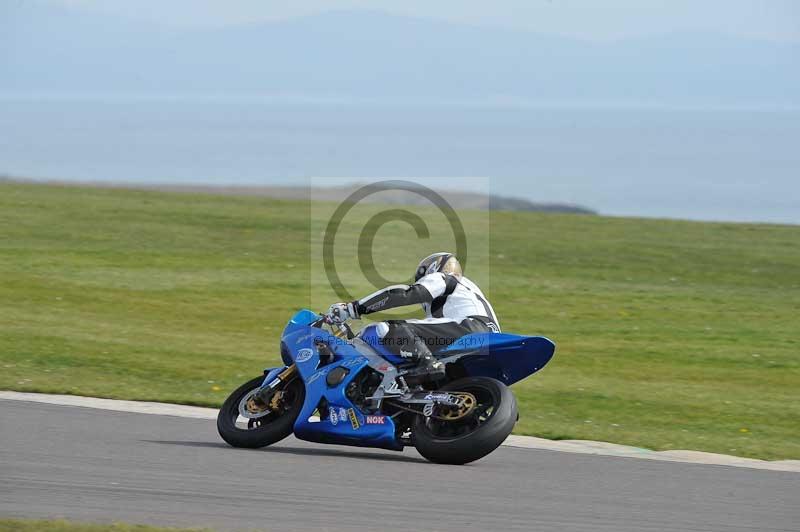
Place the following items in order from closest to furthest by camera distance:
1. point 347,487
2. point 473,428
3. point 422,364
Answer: point 347,487
point 473,428
point 422,364

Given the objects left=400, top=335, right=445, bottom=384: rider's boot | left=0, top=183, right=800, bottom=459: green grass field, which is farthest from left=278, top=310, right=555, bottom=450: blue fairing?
left=0, top=183, right=800, bottom=459: green grass field

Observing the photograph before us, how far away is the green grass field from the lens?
43.8ft

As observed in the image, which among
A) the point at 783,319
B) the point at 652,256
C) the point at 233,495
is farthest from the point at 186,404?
the point at 652,256

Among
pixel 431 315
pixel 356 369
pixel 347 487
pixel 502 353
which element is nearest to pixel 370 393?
pixel 356 369

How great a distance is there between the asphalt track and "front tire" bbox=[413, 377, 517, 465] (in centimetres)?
13

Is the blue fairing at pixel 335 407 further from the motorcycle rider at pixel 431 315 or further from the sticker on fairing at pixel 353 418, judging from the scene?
the motorcycle rider at pixel 431 315

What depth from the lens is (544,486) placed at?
8.81m

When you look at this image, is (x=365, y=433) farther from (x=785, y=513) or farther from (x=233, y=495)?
(x=785, y=513)

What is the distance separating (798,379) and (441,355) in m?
7.79

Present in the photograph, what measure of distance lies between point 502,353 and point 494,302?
12.4 meters

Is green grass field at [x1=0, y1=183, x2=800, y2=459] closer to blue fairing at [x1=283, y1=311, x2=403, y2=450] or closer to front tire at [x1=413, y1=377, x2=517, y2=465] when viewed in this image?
front tire at [x1=413, y1=377, x2=517, y2=465]

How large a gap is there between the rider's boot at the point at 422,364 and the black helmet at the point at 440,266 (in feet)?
1.92

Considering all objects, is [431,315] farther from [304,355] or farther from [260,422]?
[260,422]

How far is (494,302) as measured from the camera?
21.9 meters
